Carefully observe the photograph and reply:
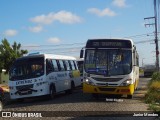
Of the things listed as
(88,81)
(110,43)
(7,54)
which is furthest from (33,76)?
(7,54)

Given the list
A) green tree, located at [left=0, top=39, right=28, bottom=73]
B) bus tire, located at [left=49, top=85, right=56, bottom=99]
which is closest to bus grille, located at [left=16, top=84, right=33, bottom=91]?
bus tire, located at [left=49, top=85, right=56, bottom=99]

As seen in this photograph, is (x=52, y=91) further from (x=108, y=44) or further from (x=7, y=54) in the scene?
(x=7, y=54)

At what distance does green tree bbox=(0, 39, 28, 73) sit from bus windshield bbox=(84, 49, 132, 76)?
3580cm

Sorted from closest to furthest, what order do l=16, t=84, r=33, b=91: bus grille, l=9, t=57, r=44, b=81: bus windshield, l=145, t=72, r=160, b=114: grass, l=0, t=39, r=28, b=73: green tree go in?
l=145, t=72, r=160, b=114: grass
l=16, t=84, r=33, b=91: bus grille
l=9, t=57, r=44, b=81: bus windshield
l=0, t=39, r=28, b=73: green tree

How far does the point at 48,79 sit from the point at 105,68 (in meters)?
3.50

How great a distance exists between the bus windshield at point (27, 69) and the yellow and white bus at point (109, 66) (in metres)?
2.62

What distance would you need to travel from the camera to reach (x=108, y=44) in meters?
20.3

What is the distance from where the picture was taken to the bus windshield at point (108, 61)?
19.7m

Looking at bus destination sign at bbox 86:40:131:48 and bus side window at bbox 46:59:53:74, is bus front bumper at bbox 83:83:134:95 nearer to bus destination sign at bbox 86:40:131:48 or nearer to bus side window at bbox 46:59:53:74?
bus destination sign at bbox 86:40:131:48

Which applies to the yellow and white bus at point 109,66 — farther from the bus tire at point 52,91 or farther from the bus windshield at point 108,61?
the bus tire at point 52,91

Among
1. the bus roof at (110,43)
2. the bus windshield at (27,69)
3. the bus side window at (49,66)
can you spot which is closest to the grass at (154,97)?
the bus roof at (110,43)

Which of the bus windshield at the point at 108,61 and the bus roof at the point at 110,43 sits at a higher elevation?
the bus roof at the point at 110,43

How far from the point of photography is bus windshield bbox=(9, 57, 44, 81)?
68.3ft

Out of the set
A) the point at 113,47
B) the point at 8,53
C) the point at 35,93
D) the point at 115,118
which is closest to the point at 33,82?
the point at 35,93
